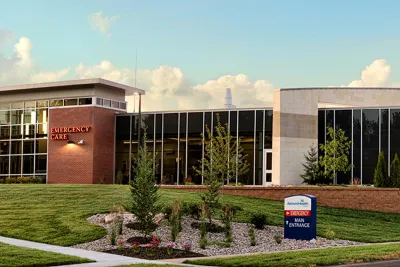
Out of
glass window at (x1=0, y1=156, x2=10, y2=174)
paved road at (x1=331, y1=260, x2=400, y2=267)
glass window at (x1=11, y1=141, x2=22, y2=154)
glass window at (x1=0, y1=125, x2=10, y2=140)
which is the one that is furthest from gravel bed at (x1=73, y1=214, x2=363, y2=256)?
glass window at (x1=0, y1=125, x2=10, y2=140)

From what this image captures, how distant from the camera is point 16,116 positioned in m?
51.8

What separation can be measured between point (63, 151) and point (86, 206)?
20.1m

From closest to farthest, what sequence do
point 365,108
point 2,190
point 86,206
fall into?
1. point 86,206
2. point 2,190
3. point 365,108

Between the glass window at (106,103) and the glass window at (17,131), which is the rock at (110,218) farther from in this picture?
the glass window at (17,131)

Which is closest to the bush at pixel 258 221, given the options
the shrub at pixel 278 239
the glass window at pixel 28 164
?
the shrub at pixel 278 239

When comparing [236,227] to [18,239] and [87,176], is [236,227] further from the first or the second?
[87,176]

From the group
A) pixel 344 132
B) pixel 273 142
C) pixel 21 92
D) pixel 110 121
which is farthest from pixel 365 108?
pixel 21 92

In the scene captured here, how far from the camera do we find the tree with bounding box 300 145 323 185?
4194 centimetres

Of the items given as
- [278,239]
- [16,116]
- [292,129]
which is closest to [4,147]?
[16,116]

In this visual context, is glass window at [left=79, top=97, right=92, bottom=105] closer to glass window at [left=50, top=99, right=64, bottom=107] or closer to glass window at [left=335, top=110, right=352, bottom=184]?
glass window at [left=50, top=99, right=64, bottom=107]

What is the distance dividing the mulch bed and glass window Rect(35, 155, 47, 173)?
29952mm

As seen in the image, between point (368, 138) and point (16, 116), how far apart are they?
1053 inches

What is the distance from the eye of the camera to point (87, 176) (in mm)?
47156

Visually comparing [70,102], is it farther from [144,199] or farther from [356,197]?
[144,199]
